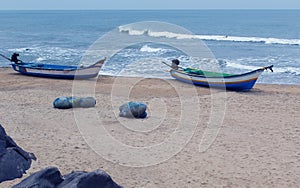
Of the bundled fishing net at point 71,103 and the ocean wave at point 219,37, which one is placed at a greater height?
the bundled fishing net at point 71,103

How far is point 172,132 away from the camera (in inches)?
420

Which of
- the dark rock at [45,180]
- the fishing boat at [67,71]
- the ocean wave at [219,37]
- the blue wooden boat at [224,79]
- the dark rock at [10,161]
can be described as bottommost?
the ocean wave at [219,37]

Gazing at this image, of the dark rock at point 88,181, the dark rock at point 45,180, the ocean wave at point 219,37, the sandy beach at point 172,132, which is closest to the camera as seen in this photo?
the dark rock at point 88,181

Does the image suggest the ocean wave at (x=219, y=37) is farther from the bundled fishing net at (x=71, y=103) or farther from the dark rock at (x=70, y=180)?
the dark rock at (x=70, y=180)

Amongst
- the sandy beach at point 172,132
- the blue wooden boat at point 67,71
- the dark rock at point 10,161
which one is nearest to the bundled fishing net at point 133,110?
the sandy beach at point 172,132

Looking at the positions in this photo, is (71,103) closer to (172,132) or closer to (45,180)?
(172,132)

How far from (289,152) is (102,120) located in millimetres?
4402

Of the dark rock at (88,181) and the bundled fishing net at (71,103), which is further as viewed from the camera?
the bundled fishing net at (71,103)

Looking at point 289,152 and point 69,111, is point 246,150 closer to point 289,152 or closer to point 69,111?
point 289,152

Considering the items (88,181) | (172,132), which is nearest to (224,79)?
(172,132)

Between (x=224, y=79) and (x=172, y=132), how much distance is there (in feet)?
22.0

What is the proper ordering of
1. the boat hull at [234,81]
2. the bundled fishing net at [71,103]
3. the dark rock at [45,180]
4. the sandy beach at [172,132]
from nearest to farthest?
1. the dark rock at [45,180]
2. the sandy beach at [172,132]
3. the bundled fishing net at [71,103]
4. the boat hull at [234,81]

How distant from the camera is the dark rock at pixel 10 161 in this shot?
7.08m

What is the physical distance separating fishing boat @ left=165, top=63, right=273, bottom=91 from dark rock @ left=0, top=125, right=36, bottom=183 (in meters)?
10.2
